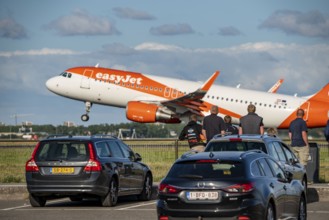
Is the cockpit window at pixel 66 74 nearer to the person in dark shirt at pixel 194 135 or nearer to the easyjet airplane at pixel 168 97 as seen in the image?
the easyjet airplane at pixel 168 97

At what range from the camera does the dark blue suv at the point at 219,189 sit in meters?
13.2

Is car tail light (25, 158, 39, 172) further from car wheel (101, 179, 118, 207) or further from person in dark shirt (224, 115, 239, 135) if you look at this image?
person in dark shirt (224, 115, 239, 135)

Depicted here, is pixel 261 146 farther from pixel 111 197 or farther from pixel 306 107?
pixel 306 107

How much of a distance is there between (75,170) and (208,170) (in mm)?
5518

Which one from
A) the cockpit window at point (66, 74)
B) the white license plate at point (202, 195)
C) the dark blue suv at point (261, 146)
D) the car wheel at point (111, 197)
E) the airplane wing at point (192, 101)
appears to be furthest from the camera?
the cockpit window at point (66, 74)

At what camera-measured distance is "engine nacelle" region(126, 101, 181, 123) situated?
52875 millimetres

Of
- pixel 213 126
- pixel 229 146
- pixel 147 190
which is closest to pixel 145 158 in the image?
pixel 213 126

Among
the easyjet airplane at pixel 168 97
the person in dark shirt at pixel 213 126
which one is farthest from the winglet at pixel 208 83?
the person in dark shirt at pixel 213 126

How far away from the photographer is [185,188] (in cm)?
1339

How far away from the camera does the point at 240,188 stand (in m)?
13.2

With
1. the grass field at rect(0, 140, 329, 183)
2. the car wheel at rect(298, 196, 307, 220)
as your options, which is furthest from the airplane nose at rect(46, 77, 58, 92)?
the car wheel at rect(298, 196, 307, 220)

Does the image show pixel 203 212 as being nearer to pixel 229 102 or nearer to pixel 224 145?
pixel 224 145

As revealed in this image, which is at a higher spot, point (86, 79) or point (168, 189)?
point (86, 79)

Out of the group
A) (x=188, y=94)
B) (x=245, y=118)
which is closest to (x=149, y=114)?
(x=188, y=94)
